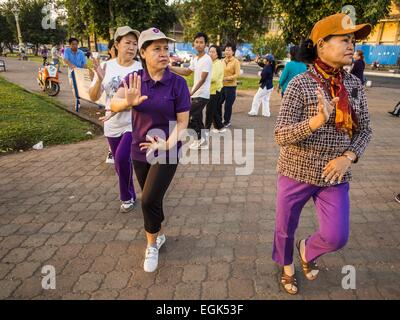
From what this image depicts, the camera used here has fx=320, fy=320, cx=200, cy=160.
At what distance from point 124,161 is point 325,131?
7.95ft

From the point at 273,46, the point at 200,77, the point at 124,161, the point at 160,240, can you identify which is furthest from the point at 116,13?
the point at 273,46

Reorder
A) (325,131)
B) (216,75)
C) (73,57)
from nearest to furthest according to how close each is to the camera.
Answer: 1. (325,131)
2. (216,75)
3. (73,57)

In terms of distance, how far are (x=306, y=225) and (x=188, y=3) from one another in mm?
27982

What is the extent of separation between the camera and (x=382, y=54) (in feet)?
128

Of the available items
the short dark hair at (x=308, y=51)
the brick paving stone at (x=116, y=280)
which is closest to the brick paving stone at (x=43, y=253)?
the brick paving stone at (x=116, y=280)

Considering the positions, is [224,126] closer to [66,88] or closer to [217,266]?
[217,266]

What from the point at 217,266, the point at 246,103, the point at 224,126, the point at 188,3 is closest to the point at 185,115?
the point at 217,266

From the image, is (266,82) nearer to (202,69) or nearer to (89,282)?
(202,69)

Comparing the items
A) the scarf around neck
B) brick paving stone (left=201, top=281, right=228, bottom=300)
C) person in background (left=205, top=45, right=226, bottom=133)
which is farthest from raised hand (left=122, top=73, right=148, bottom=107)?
person in background (left=205, top=45, right=226, bottom=133)

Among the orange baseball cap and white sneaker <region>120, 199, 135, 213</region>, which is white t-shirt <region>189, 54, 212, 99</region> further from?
the orange baseball cap

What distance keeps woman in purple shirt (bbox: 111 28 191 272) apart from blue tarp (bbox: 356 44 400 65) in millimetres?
42874

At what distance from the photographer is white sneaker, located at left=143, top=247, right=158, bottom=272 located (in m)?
2.97

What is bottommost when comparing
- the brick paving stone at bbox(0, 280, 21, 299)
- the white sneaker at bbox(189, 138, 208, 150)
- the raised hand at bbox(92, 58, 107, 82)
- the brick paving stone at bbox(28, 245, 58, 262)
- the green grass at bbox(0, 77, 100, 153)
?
the brick paving stone at bbox(0, 280, 21, 299)

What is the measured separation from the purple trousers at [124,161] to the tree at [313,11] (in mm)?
10299
